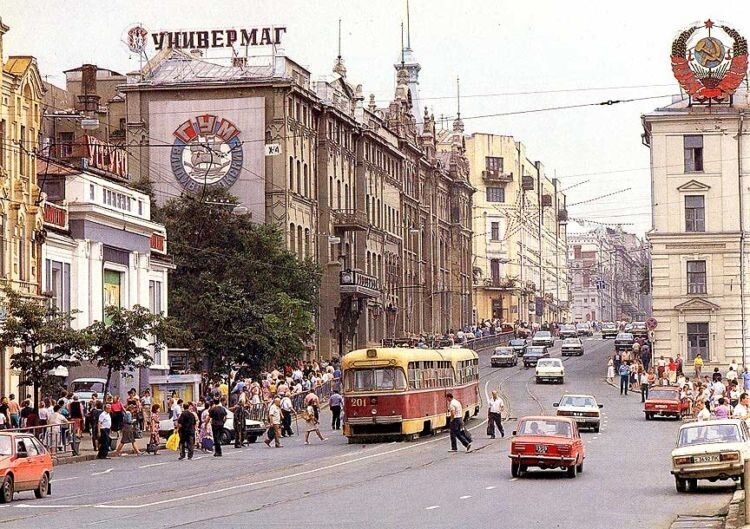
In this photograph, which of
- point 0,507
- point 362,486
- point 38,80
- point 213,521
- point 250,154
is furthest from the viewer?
point 250,154

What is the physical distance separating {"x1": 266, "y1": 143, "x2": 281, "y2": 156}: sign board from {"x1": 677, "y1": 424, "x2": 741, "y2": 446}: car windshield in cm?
5772

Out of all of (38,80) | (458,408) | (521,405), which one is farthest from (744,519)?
(521,405)

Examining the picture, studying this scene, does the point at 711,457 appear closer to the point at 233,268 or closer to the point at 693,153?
the point at 233,268

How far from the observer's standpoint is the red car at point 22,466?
30359 mm

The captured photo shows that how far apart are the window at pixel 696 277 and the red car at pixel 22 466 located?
199 ft

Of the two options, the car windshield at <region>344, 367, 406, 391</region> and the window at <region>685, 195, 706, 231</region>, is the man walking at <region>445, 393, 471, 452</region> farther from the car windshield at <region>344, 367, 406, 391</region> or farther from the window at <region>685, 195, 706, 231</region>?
the window at <region>685, 195, 706, 231</region>

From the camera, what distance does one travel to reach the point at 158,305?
70438 mm

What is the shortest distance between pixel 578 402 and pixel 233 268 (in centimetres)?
2961

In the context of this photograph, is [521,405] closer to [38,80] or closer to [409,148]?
[38,80]

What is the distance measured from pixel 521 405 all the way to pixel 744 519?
1861 inches

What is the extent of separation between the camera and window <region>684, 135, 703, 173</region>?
87.4 metres

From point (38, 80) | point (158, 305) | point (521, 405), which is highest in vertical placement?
point (38, 80)

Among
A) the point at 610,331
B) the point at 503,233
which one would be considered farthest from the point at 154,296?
the point at 503,233

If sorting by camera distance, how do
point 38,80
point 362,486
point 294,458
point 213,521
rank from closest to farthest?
1. point 213,521
2. point 362,486
3. point 294,458
4. point 38,80
